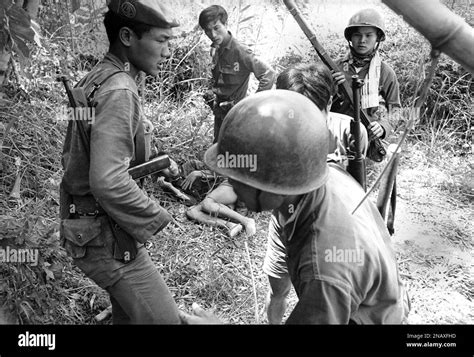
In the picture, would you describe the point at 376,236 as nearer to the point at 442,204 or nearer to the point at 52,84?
the point at 442,204

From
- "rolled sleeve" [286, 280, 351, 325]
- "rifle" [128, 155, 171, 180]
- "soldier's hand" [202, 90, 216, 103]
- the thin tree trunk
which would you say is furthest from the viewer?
"soldier's hand" [202, 90, 216, 103]

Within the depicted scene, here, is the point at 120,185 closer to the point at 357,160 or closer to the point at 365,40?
the point at 357,160

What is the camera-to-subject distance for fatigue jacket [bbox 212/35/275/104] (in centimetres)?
356

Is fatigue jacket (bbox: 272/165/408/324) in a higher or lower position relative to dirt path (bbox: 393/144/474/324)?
higher

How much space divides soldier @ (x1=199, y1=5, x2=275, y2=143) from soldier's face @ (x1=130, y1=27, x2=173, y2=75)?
1.78 m

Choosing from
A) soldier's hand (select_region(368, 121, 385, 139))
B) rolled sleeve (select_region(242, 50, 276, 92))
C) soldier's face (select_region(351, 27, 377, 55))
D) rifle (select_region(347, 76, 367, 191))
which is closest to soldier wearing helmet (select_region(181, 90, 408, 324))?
rifle (select_region(347, 76, 367, 191))

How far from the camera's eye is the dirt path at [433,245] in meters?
2.99

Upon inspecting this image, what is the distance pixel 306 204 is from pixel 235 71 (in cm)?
253

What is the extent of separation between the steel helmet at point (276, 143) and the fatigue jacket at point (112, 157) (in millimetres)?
474

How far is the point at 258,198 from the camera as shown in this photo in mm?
1380

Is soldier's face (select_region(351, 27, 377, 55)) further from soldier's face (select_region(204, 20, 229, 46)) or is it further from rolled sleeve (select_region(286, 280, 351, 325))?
rolled sleeve (select_region(286, 280, 351, 325))

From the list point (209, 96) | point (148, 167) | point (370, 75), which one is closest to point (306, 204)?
point (148, 167)

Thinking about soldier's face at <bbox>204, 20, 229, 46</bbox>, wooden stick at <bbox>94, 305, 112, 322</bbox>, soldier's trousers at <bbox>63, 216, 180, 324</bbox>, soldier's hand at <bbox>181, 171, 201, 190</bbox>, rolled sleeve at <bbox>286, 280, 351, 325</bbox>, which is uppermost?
soldier's face at <bbox>204, 20, 229, 46</bbox>

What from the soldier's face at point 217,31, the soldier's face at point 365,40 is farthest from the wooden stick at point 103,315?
the soldier's face at point 365,40
